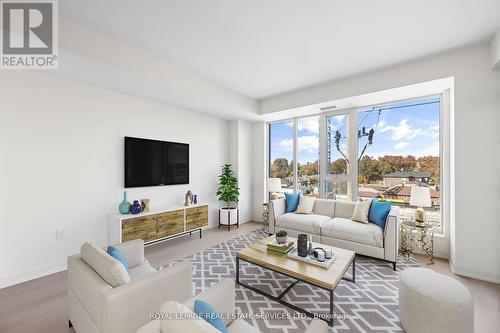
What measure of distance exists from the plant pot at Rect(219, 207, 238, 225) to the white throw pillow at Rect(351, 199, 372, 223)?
2.53 meters

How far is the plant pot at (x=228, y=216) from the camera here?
4.90 meters

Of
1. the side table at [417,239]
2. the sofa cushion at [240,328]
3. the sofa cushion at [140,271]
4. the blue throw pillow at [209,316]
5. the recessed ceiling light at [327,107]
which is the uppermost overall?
the recessed ceiling light at [327,107]

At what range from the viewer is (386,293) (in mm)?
2395

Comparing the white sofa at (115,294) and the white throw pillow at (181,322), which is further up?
the white throw pillow at (181,322)

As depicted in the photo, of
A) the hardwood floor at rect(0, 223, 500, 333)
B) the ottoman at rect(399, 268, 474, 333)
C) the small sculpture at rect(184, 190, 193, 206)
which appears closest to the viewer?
the ottoman at rect(399, 268, 474, 333)

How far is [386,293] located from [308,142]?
337 cm

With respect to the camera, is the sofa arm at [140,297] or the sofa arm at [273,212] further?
the sofa arm at [273,212]

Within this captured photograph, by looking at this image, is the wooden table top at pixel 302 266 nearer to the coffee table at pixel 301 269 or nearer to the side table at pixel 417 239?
the coffee table at pixel 301 269

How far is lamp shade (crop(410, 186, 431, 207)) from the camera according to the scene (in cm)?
312

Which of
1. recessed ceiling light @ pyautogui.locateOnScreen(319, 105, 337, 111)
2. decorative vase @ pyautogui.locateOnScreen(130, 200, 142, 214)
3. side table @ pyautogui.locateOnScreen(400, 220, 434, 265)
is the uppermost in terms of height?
recessed ceiling light @ pyautogui.locateOnScreen(319, 105, 337, 111)

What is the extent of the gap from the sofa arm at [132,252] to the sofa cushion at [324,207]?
3191mm

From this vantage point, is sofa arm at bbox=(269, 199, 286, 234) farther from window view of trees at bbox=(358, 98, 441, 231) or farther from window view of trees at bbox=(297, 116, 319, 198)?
window view of trees at bbox=(358, 98, 441, 231)

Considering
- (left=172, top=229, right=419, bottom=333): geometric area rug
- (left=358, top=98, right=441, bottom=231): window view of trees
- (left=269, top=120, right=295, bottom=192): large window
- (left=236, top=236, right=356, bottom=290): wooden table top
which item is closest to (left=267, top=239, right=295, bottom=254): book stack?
(left=236, top=236, right=356, bottom=290): wooden table top

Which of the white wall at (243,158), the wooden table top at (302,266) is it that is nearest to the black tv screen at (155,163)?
the white wall at (243,158)
